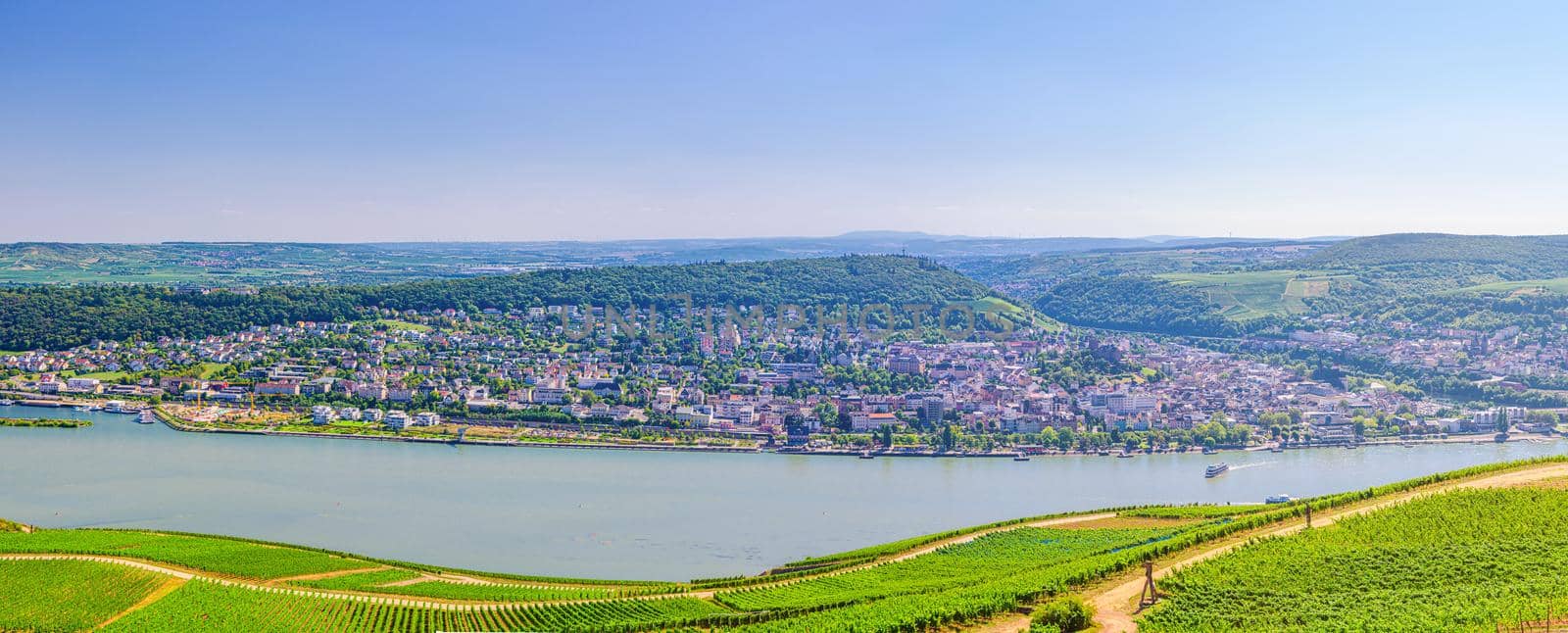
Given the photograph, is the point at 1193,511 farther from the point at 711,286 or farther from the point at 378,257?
→ the point at 378,257

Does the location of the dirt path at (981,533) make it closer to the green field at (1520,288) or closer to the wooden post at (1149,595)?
the wooden post at (1149,595)

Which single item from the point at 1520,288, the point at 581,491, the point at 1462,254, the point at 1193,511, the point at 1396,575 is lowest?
the point at 581,491

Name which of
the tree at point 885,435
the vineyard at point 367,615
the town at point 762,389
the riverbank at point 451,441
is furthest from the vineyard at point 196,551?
the tree at point 885,435

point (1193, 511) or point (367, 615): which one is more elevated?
point (367, 615)

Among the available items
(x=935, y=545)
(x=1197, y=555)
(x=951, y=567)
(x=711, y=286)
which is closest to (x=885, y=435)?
(x=935, y=545)

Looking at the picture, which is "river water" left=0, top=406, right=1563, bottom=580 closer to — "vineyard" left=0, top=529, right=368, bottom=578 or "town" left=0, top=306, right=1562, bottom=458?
"vineyard" left=0, top=529, right=368, bottom=578

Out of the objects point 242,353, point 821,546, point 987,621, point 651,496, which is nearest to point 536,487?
point 651,496
